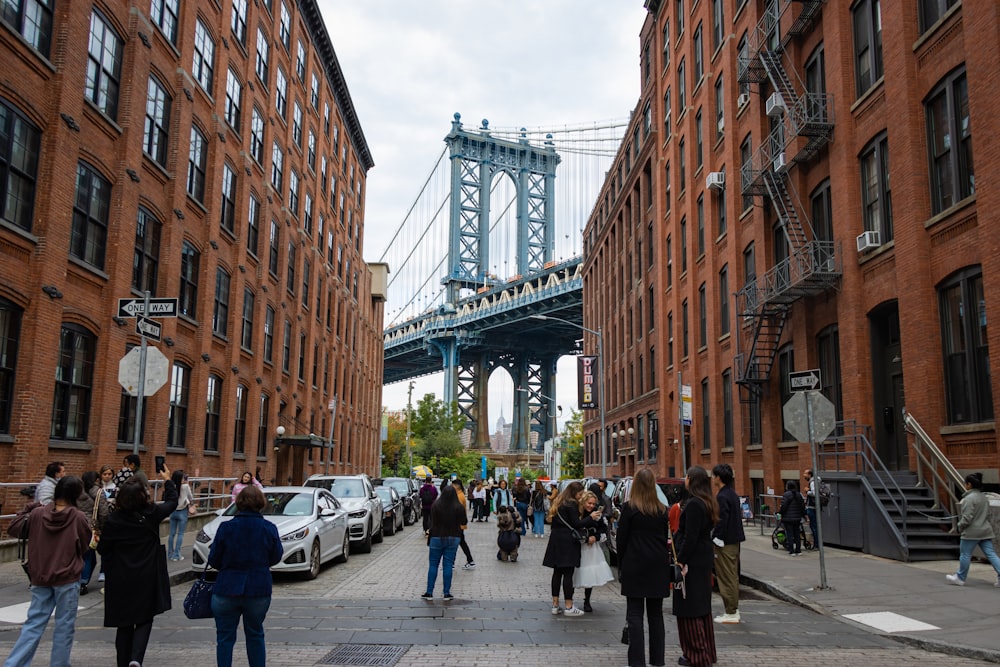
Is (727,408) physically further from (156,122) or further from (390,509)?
(156,122)

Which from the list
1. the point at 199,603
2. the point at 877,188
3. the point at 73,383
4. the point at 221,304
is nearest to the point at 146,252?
the point at 73,383

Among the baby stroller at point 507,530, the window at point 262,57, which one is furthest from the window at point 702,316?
the window at point 262,57

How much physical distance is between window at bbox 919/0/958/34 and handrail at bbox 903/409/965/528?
818 cm

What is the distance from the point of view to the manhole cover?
7906 millimetres

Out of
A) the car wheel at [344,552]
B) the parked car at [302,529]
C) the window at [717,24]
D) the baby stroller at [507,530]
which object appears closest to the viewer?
the parked car at [302,529]

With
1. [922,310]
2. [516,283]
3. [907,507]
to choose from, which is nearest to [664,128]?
[922,310]

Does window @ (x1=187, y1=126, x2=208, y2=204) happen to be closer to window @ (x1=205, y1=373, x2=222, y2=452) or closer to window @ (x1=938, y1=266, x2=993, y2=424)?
window @ (x1=205, y1=373, x2=222, y2=452)

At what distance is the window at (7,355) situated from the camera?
50.6 feet

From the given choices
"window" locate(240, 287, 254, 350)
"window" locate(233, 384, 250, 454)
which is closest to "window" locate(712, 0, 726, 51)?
"window" locate(240, 287, 254, 350)

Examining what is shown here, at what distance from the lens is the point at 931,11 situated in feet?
59.0

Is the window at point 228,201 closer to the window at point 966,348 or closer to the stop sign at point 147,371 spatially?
the stop sign at point 147,371

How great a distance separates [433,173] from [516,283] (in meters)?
46.3

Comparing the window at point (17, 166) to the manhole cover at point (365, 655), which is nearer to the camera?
the manhole cover at point (365, 655)

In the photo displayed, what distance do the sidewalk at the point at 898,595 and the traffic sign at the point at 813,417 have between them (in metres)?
2.26
